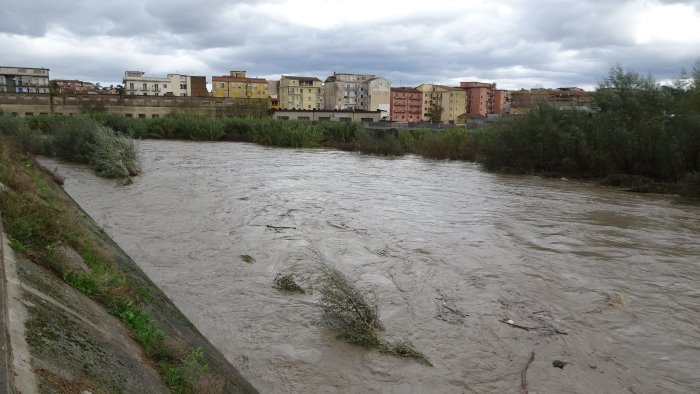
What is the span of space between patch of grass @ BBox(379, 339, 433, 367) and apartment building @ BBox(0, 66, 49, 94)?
119850 mm

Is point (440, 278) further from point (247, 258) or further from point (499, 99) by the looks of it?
point (499, 99)

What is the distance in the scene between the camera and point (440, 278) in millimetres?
8570

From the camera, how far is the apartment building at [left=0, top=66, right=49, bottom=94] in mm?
107062

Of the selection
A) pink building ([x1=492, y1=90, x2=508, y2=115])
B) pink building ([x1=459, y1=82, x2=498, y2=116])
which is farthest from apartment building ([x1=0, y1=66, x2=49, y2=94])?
pink building ([x1=492, y1=90, x2=508, y2=115])

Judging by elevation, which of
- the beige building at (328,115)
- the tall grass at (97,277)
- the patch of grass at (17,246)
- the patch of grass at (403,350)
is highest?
the beige building at (328,115)

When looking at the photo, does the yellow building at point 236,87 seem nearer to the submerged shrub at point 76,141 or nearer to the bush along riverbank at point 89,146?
the bush along riverbank at point 89,146

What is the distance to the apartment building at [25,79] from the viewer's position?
351 ft

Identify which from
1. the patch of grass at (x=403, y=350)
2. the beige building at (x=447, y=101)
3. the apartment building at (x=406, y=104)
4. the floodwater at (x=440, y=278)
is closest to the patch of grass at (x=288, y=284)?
the floodwater at (x=440, y=278)

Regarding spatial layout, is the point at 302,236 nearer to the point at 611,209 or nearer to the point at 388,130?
the point at 611,209

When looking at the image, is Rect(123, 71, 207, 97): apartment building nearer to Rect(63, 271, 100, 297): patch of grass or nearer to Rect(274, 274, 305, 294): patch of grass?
Rect(274, 274, 305, 294): patch of grass

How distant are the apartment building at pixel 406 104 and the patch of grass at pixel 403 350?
4809 inches

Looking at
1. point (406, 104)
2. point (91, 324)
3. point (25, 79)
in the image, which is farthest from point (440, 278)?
point (25, 79)

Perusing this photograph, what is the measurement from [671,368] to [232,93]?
116 metres

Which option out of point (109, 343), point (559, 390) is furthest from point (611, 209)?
point (109, 343)
